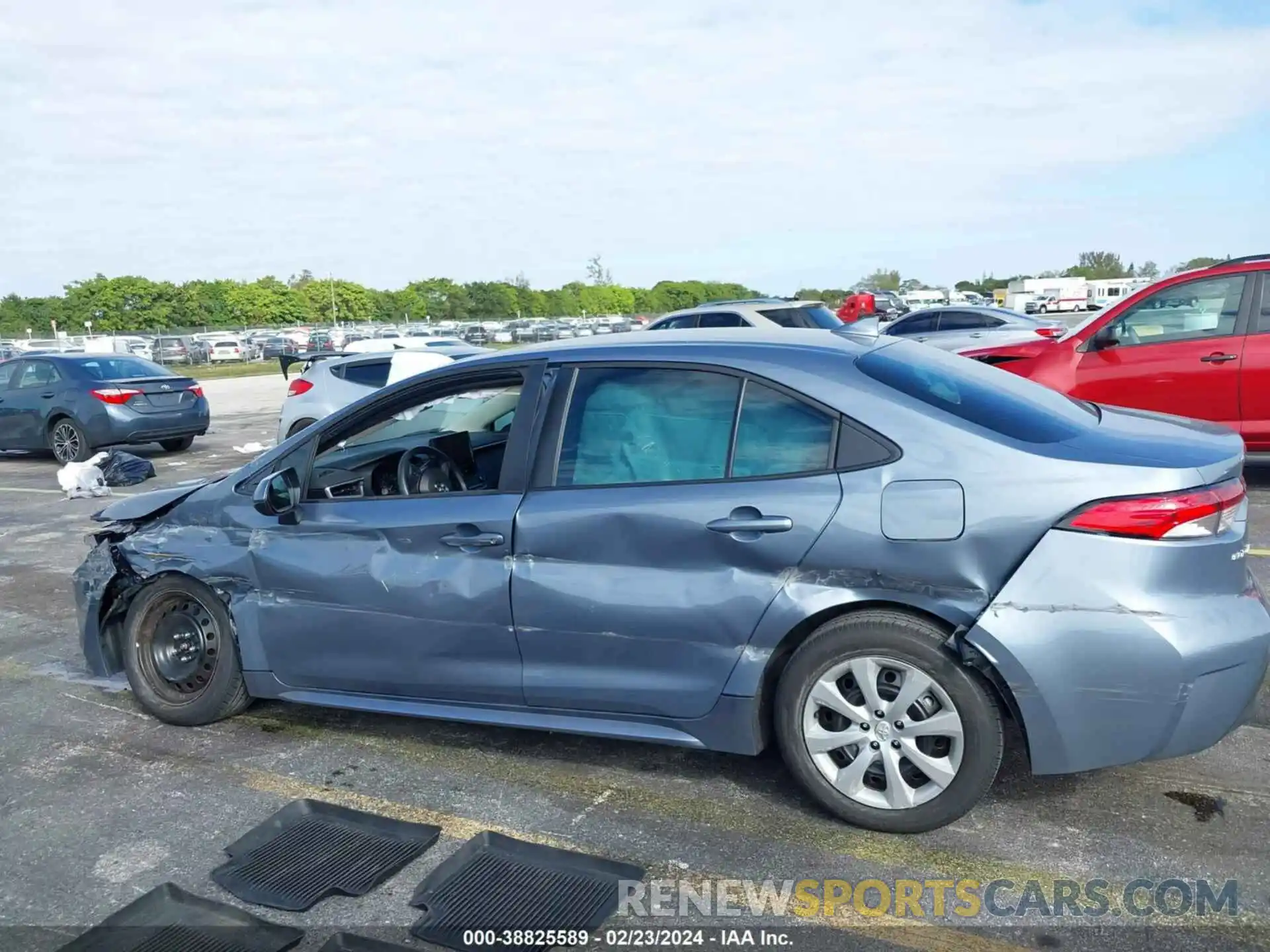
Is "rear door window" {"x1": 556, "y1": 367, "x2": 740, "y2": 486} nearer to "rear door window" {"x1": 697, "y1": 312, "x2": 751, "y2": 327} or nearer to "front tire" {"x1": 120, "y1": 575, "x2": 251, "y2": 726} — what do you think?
"front tire" {"x1": 120, "y1": 575, "x2": 251, "y2": 726}

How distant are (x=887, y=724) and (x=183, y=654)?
304 cm

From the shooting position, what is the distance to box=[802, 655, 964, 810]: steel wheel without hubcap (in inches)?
131

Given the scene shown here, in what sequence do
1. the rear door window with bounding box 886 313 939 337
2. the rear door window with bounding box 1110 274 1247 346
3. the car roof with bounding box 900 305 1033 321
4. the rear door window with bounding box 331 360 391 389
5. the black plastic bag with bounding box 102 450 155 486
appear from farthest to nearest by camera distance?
the rear door window with bounding box 886 313 939 337
the car roof with bounding box 900 305 1033 321
the black plastic bag with bounding box 102 450 155 486
the rear door window with bounding box 331 360 391 389
the rear door window with bounding box 1110 274 1247 346

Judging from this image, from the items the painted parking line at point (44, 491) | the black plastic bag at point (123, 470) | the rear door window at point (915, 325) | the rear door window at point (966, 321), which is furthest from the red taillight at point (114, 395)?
the rear door window at point (966, 321)

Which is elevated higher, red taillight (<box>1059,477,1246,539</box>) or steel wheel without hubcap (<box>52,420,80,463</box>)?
red taillight (<box>1059,477,1246,539</box>)

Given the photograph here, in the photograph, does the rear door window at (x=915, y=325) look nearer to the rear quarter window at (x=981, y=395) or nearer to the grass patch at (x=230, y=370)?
the rear quarter window at (x=981, y=395)

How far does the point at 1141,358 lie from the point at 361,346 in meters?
9.48

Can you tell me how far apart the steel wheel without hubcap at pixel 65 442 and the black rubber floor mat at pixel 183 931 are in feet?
39.3

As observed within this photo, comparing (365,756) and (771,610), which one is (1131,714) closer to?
(771,610)

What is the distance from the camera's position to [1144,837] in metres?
3.40

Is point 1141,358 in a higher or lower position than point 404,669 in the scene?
higher

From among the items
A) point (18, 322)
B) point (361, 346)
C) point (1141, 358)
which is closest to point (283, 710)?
point (1141, 358)

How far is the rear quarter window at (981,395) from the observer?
138 inches

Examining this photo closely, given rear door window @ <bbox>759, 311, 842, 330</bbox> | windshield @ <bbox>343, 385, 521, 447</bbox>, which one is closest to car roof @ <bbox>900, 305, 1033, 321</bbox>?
rear door window @ <bbox>759, 311, 842, 330</bbox>
